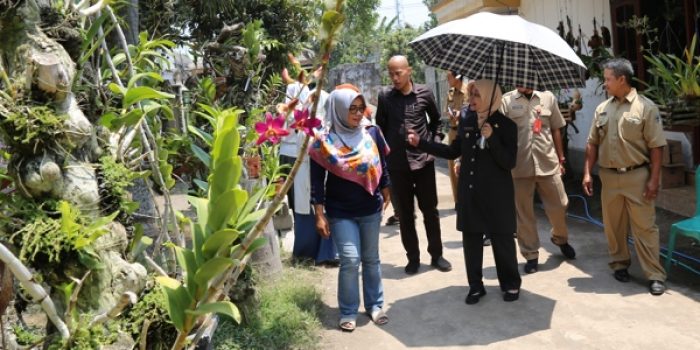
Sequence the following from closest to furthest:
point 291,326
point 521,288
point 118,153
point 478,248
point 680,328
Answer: point 118,153 < point 680,328 < point 291,326 < point 478,248 < point 521,288

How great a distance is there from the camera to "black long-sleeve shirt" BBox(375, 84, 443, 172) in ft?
19.0

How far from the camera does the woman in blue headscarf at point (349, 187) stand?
461 centimetres

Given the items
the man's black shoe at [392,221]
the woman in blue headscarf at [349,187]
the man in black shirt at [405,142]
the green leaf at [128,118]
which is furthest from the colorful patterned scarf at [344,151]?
the man's black shoe at [392,221]

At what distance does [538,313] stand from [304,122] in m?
3.61

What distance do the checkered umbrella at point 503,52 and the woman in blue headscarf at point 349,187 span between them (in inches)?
34.3

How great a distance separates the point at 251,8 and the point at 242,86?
5208 millimetres

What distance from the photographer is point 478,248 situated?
5066mm

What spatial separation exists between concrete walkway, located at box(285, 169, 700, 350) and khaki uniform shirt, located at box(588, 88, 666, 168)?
1.02 meters

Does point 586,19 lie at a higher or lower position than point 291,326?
higher

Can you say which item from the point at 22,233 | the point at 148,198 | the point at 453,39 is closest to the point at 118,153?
the point at 22,233

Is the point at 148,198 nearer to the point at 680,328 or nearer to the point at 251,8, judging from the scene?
the point at 680,328

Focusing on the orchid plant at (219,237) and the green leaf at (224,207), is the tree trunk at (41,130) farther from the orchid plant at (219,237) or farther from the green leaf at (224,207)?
the green leaf at (224,207)

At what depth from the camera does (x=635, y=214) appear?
5090 millimetres

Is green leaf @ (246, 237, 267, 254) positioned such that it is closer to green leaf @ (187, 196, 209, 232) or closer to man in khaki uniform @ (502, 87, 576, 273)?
green leaf @ (187, 196, 209, 232)
